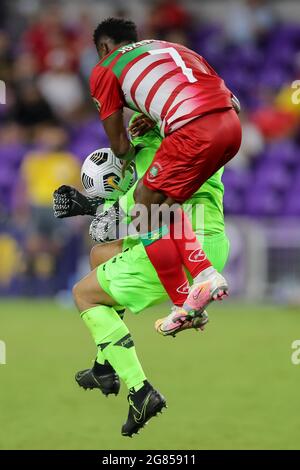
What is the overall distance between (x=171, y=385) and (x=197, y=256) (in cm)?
268

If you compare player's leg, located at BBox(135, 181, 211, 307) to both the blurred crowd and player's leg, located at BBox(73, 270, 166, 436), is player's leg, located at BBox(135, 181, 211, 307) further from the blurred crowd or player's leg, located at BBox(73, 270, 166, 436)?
the blurred crowd

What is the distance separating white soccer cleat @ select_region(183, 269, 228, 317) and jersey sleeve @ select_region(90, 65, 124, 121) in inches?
40.3

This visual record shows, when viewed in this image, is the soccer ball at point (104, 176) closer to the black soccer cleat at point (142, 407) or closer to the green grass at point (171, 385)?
the black soccer cleat at point (142, 407)

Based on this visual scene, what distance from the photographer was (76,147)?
13609 mm

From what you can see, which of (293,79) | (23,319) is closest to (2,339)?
(23,319)

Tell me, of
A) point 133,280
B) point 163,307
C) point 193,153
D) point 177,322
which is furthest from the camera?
point 163,307

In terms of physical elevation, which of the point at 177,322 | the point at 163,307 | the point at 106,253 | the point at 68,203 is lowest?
the point at 163,307

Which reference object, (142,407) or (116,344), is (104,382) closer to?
(116,344)

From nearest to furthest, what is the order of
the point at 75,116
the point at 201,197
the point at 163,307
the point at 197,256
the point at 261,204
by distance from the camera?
the point at 197,256 < the point at 201,197 < the point at 163,307 < the point at 261,204 < the point at 75,116

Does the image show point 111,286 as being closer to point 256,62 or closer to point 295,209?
point 295,209

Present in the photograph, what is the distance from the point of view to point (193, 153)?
211 inches

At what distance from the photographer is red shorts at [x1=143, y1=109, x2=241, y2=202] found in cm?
536

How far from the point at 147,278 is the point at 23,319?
5496 millimetres

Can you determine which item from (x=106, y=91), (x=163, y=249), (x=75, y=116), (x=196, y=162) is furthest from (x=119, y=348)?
(x=75, y=116)
